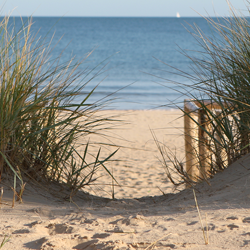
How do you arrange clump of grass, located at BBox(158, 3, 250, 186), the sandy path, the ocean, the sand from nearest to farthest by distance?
the sand
clump of grass, located at BBox(158, 3, 250, 186)
the sandy path
the ocean

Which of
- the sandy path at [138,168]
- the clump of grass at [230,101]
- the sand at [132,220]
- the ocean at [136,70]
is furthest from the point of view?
the ocean at [136,70]

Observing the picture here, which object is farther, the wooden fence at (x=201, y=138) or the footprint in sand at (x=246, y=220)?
the wooden fence at (x=201, y=138)

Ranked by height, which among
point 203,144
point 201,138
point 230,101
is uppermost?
point 230,101

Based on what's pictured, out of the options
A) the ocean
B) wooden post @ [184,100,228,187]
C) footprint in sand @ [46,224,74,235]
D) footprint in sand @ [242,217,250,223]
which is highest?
the ocean

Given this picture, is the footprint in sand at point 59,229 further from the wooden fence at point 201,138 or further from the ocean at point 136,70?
the wooden fence at point 201,138

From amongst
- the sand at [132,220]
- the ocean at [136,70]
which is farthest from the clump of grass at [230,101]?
the ocean at [136,70]

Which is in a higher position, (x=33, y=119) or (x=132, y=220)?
(x=33, y=119)

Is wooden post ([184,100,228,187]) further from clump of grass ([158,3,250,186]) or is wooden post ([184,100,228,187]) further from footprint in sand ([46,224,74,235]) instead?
footprint in sand ([46,224,74,235])

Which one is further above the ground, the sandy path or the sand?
the sandy path

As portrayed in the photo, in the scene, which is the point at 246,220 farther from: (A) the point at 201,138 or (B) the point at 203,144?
(A) the point at 201,138

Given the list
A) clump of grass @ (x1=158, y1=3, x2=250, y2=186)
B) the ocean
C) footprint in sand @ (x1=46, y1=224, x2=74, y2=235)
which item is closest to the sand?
footprint in sand @ (x1=46, y1=224, x2=74, y2=235)

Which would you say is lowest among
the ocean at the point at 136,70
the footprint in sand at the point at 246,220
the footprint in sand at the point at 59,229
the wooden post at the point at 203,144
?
the footprint in sand at the point at 59,229

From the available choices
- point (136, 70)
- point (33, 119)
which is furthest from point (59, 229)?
point (136, 70)

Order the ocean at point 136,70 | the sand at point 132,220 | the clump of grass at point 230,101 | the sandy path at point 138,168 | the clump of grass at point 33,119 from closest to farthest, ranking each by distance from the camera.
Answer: the sand at point 132,220
the clump of grass at point 33,119
the clump of grass at point 230,101
the sandy path at point 138,168
the ocean at point 136,70
